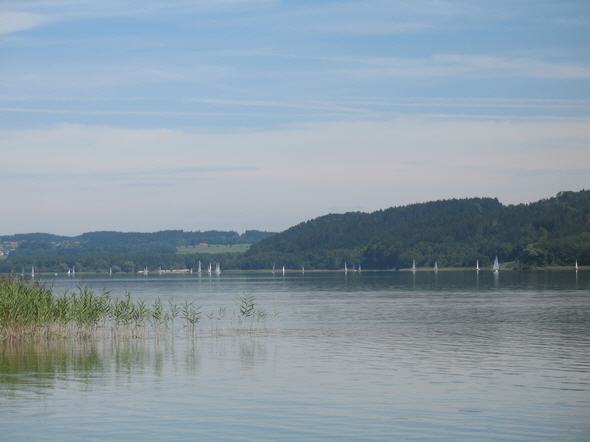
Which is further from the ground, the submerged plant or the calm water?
the submerged plant

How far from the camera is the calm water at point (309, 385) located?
1091 inches

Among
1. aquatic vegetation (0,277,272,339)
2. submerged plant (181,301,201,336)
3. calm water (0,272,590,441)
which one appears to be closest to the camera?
calm water (0,272,590,441)

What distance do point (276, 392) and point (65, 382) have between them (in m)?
7.91

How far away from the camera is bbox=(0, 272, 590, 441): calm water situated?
2772 centimetres

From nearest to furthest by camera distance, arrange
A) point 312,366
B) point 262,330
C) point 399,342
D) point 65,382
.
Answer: point 65,382, point 312,366, point 399,342, point 262,330

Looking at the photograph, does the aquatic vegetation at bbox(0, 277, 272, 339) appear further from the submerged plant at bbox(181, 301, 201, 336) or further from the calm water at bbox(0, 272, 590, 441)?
the submerged plant at bbox(181, 301, 201, 336)

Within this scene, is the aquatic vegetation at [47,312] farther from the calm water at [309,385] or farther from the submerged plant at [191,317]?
the submerged plant at [191,317]

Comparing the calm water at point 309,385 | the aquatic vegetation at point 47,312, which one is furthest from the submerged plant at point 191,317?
the aquatic vegetation at point 47,312

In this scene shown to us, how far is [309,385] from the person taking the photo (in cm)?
3619

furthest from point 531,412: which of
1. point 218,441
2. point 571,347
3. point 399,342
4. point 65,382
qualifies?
point 399,342

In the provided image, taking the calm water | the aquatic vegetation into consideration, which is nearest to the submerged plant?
the calm water

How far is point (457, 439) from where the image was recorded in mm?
25922

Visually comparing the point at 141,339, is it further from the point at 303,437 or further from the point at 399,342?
the point at 303,437

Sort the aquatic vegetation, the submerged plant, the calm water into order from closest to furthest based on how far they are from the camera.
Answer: the calm water, the aquatic vegetation, the submerged plant
